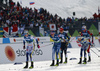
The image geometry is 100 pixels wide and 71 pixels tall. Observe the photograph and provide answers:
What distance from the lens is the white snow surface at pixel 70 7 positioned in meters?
56.1

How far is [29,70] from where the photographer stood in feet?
32.6

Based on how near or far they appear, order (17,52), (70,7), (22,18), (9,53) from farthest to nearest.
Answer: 1. (70,7)
2. (22,18)
3. (17,52)
4. (9,53)

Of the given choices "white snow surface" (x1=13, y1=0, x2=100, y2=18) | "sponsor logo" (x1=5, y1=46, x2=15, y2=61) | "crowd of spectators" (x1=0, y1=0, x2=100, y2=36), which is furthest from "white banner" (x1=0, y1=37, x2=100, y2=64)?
"white snow surface" (x1=13, y1=0, x2=100, y2=18)

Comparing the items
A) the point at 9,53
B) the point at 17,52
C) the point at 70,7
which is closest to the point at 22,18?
the point at 17,52

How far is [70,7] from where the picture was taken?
65.7m

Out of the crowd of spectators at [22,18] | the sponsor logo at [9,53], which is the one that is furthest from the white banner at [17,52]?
the crowd of spectators at [22,18]

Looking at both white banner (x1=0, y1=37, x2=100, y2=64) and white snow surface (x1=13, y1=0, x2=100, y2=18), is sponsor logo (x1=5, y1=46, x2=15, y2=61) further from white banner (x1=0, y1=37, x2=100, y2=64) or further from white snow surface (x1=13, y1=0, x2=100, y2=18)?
white snow surface (x1=13, y1=0, x2=100, y2=18)

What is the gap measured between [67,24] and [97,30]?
3.42 metres

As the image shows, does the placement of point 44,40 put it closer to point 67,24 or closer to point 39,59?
point 39,59

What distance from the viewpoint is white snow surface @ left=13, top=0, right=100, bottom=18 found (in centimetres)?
5613

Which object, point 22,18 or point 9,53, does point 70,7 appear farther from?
point 9,53

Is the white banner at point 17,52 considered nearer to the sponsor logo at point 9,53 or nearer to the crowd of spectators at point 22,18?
the sponsor logo at point 9,53

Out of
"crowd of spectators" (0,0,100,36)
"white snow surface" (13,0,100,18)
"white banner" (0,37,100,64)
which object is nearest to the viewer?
"white banner" (0,37,100,64)

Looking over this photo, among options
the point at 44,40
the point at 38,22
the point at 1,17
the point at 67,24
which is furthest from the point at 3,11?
the point at 44,40
